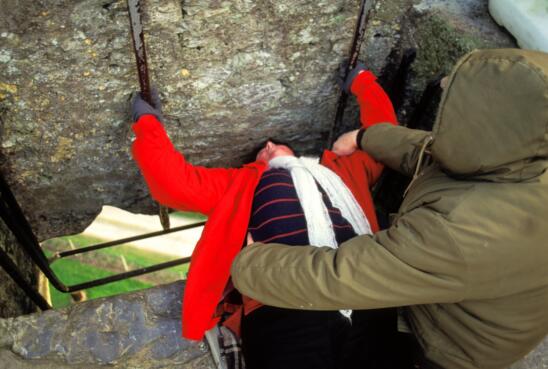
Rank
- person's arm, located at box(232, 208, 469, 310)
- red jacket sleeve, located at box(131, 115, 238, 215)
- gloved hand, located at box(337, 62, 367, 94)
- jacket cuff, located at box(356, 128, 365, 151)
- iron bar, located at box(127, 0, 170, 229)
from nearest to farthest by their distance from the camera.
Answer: person's arm, located at box(232, 208, 469, 310), iron bar, located at box(127, 0, 170, 229), red jacket sleeve, located at box(131, 115, 238, 215), jacket cuff, located at box(356, 128, 365, 151), gloved hand, located at box(337, 62, 367, 94)

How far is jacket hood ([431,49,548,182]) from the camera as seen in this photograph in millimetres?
1201

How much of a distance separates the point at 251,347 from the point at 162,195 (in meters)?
0.78

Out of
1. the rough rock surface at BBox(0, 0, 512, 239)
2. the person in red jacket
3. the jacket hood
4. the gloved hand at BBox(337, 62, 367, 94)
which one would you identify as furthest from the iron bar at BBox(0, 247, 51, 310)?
the jacket hood

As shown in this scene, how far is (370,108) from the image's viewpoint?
2.54 meters

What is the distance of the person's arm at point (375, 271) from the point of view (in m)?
1.37

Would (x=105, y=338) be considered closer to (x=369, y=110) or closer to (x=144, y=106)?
(x=144, y=106)

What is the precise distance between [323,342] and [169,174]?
0.97 m

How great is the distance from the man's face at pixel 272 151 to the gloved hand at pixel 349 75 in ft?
1.49

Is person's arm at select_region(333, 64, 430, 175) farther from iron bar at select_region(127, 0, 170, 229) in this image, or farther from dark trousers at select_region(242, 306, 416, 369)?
iron bar at select_region(127, 0, 170, 229)

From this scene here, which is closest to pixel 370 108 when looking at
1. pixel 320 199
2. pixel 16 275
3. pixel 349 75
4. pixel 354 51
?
pixel 349 75

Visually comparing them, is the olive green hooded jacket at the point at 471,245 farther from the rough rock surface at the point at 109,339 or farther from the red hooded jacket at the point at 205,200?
the rough rock surface at the point at 109,339

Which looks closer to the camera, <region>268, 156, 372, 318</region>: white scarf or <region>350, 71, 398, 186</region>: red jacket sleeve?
<region>268, 156, 372, 318</region>: white scarf

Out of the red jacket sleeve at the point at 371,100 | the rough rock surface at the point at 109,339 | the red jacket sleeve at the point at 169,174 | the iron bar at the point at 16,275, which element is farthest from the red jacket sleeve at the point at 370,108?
the iron bar at the point at 16,275

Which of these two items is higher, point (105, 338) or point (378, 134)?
point (378, 134)
